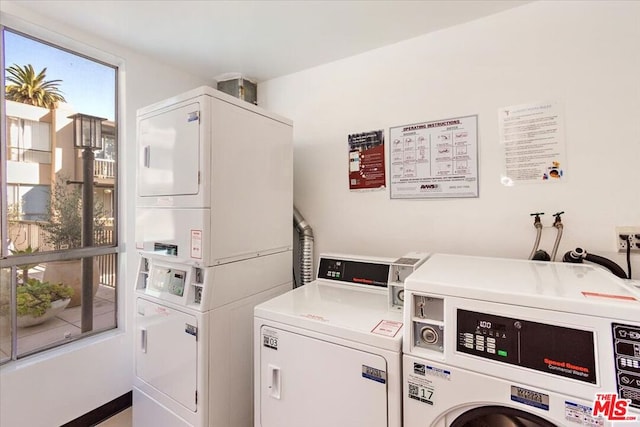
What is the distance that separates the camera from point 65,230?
1979 mm

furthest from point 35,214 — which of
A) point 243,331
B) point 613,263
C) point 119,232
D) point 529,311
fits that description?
point 613,263

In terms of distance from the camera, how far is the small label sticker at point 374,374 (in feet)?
3.75

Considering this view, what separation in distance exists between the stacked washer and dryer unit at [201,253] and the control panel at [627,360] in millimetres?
1566

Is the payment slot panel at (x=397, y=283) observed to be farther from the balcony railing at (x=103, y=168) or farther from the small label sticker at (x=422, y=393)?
the balcony railing at (x=103, y=168)

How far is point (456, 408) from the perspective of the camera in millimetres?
1039

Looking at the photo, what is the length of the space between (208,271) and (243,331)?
0.44 m

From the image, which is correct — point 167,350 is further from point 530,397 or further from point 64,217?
point 530,397

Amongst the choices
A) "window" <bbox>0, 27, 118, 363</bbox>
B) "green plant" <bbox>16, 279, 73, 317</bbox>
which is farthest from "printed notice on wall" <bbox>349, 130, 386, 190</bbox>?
"green plant" <bbox>16, 279, 73, 317</bbox>

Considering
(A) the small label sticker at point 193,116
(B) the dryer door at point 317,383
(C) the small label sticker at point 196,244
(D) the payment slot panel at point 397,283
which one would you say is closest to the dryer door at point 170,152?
(A) the small label sticker at point 193,116

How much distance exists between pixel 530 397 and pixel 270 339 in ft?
3.37

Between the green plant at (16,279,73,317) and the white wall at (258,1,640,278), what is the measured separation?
178cm

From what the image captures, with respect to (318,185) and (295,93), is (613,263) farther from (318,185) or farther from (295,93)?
(295,93)

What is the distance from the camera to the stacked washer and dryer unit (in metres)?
1.52

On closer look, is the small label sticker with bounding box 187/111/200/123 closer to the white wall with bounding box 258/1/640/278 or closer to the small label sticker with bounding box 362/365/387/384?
the white wall with bounding box 258/1/640/278
